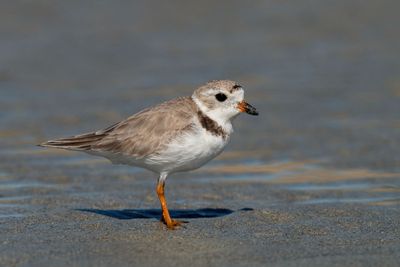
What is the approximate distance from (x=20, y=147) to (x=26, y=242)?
13.0 ft

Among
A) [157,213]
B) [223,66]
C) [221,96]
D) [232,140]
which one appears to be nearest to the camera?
[221,96]

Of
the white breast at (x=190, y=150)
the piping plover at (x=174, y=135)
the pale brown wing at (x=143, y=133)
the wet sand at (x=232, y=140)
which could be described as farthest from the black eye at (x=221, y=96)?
the wet sand at (x=232, y=140)

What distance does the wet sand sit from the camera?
21.7 ft

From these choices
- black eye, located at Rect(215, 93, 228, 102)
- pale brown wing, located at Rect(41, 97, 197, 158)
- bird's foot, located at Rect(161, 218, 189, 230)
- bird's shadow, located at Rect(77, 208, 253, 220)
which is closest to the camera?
bird's foot, located at Rect(161, 218, 189, 230)

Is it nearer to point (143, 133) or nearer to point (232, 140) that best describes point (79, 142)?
point (143, 133)

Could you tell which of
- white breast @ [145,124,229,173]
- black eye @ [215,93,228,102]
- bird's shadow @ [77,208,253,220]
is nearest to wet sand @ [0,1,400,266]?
bird's shadow @ [77,208,253,220]

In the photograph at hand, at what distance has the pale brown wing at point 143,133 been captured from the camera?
23.9 ft

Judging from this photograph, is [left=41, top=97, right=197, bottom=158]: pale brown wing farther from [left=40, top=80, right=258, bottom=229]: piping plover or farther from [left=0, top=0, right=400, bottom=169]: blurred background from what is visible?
[left=0, top=0, right=400, bottom=169]: blurred background

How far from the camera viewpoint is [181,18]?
15539 millimetres

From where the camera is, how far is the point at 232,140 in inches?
425

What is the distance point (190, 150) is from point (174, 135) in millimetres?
200

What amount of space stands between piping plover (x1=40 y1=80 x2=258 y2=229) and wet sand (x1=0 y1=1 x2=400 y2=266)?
1.83 ft

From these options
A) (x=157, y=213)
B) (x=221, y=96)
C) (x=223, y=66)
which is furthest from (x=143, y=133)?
(x=223, y=66)

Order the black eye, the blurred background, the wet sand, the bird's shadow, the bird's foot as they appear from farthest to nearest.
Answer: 1. the blurred background
2. the bird's shadow
3. the black eye
4. the bird's foot
5. the wet sand
